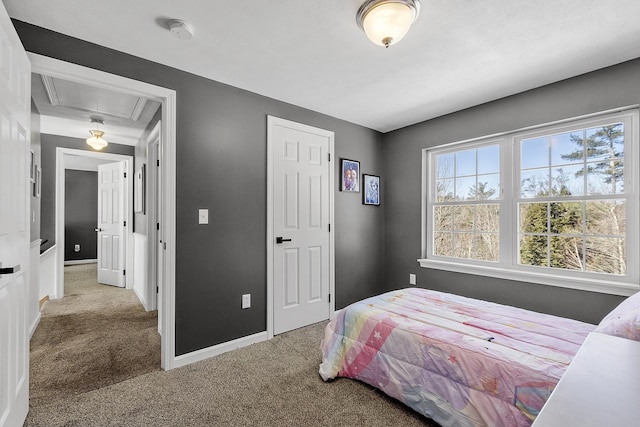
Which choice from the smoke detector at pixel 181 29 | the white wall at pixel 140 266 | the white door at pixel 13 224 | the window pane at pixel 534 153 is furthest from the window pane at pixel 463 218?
the white wall at pixel 140 266

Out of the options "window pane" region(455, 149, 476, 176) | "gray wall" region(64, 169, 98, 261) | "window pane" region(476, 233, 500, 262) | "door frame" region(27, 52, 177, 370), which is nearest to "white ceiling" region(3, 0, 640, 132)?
"door frame" region(27, 52, 177, 370)

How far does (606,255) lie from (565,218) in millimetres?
404

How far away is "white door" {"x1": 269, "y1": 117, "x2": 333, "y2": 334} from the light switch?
2.16 feet

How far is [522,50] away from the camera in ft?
6.98

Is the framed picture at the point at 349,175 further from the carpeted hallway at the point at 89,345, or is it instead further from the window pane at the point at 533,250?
the carpeted hallway at the point at 89,345

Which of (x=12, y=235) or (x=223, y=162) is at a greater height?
(x=223, y=162)

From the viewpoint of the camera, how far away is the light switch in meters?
2.51

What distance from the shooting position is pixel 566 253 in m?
2.65

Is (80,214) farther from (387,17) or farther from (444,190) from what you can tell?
(387,17)

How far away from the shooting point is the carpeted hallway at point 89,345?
215 cm

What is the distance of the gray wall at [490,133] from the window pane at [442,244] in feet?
0.66

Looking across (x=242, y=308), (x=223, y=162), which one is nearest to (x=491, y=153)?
(x=223, y=162)

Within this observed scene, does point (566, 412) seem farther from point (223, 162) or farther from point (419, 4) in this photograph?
point (223, 162)

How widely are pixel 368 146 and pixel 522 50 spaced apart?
202cm
